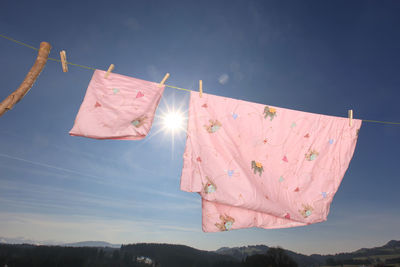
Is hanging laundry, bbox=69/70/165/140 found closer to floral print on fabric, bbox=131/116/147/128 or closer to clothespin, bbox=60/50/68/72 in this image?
floral print on fabric, bbox=131/116/147/128

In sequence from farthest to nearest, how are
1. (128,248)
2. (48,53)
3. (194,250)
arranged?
(194,250) < (128,248) < (48,53)

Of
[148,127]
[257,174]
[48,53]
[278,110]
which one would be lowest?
[257,174]

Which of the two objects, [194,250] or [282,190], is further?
[194,250]

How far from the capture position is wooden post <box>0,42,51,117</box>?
2.63m

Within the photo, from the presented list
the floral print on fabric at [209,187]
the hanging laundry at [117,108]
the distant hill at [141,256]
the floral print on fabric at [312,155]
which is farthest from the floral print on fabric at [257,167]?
the distant hill at [141,256]

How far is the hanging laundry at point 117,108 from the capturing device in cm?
316

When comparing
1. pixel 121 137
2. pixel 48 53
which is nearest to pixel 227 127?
pixel 121 137

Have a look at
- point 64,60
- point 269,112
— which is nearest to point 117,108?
point 64,60

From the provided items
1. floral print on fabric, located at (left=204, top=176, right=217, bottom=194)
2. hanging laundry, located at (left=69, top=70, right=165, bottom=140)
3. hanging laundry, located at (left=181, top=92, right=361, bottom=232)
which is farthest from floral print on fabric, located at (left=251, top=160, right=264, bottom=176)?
hanging laundry, located at (left=69, top=70, right=165, bottom=140)

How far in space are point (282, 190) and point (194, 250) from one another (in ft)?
419

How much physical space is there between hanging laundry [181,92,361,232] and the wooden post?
2.15 m

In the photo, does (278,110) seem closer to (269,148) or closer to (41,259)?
(269,148)

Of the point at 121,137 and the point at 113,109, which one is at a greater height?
the point at 113,109

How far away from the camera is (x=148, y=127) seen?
3449mm
